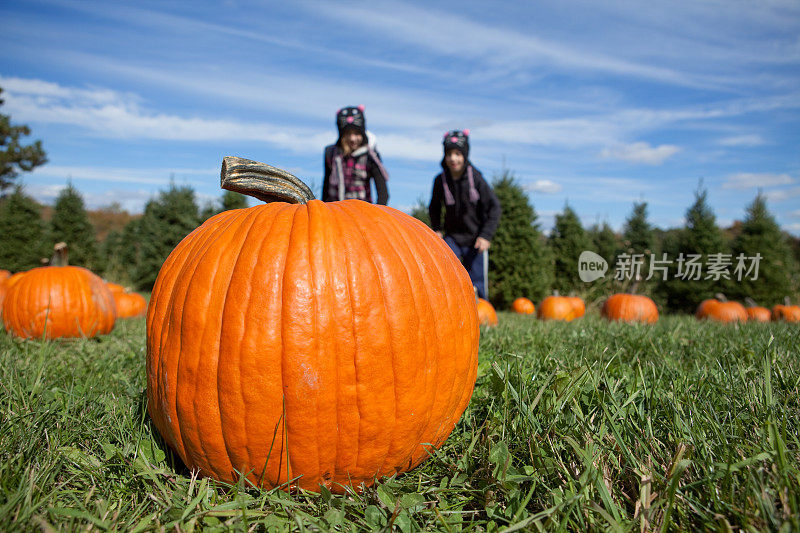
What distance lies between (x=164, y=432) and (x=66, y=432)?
0.43 metres

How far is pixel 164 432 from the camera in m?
1.62

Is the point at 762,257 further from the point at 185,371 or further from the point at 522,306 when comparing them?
the point at 185,371

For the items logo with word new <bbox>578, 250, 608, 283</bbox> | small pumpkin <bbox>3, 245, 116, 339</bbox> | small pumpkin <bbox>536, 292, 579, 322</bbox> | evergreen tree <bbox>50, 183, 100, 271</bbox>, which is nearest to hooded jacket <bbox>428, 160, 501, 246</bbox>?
small pumpkin <bbox>536, 292, 579, 322</bbox>

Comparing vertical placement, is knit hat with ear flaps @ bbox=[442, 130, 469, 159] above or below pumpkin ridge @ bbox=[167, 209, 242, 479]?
above

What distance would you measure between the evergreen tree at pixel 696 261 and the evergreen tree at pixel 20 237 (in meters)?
19.2

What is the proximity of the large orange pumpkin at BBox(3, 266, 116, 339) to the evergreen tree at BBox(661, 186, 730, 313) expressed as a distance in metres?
13.7

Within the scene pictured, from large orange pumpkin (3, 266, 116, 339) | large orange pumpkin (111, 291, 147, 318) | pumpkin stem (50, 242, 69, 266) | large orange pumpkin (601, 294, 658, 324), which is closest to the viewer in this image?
large orange pumpkin (3, 266, 116, 339)

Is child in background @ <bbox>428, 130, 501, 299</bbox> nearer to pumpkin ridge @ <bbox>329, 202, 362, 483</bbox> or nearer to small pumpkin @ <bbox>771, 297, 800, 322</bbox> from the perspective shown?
pumpkin ridge @ <bbox>329, 202, 362, 483</bbox>

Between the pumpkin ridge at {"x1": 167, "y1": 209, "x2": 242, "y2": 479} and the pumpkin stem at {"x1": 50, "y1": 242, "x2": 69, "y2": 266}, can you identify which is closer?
the pumpkin ridge at {"x1": 167, "y1": 209, "x2": 242, "y2": 479}

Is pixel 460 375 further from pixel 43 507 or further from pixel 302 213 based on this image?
pixel 43 507

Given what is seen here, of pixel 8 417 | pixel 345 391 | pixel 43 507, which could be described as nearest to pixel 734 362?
pixel 345 391

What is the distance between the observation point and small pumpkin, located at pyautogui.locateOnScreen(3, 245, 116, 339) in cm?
430

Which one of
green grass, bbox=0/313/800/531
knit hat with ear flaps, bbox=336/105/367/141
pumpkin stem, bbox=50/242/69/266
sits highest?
knit hat with ear flaps, bbox=336/105/367/141

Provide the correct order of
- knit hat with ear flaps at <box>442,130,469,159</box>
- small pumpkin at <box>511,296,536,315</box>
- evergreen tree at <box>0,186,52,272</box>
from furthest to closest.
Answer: evergreen tree at <box>0,186,52,272</box>, small pumpkin at <box>511,296,536,315</box>, knit hat with ear flaps at <box>442,130,469,159</box>
